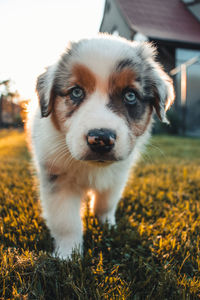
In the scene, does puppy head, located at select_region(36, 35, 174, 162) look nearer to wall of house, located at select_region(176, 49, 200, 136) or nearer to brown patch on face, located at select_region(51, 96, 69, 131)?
brown patch on face, located at select_region(51, 96, 69, 131)

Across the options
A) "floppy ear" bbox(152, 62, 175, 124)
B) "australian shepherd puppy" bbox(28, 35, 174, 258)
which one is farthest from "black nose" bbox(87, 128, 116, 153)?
"floppy ear" bbox(152, 62, 175, 124)

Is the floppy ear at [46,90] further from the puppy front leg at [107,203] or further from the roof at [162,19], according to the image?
the roof at [162,19]

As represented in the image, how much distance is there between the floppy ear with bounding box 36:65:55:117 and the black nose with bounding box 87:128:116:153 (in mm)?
574

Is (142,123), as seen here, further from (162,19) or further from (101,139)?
(162,19)

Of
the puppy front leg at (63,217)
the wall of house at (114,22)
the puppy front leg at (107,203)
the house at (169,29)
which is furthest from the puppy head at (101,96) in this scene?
the wall of house at (114,22)

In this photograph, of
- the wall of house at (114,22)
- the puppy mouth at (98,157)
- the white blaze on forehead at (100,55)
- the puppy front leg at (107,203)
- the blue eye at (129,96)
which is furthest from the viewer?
the wall of house at (114,22)

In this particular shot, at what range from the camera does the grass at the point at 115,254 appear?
57.5 inches

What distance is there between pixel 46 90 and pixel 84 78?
34cm

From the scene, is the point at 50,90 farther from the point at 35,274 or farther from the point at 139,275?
the point at 139,275

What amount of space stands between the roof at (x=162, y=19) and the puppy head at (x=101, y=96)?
1162 cm

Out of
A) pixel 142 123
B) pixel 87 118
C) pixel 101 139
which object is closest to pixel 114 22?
pixel 142 123

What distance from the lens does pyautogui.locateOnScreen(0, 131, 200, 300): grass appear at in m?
1.46

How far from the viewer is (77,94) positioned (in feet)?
6.41

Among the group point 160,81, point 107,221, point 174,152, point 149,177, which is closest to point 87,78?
point 160,81
